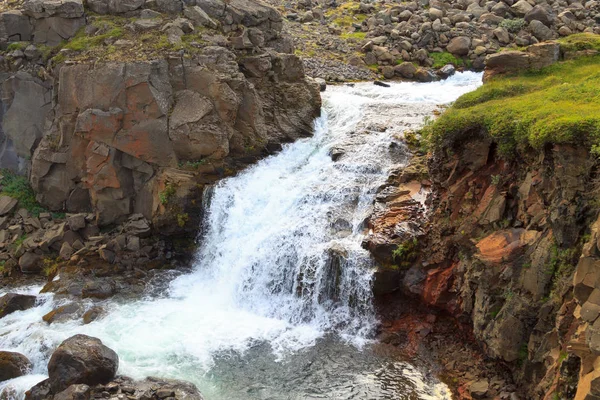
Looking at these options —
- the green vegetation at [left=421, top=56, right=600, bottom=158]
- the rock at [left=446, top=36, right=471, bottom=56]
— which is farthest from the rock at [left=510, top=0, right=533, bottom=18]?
the green vegetation at [left=421, top=56, right=600, bottom=158]

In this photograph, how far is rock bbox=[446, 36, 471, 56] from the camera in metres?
32.8

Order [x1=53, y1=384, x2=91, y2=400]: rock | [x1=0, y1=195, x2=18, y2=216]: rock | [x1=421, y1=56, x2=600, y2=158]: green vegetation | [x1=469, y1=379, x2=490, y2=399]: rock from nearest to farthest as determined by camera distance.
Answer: [x1=421, y1=56, x2=600, y2=158]: green vegetation < [x1=53, y1=384, x2=91, y2=400]: rock < [x1=469, y1=379, x2=490, y2=399]: rock < [x1=0, y1=195, x2=18, y2=216]: rock

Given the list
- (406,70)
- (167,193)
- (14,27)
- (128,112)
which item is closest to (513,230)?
(167,193)

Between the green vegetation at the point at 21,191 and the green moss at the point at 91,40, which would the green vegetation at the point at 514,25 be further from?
the green vegetation at the point at 21,191

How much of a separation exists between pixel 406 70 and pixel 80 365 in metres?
23.1

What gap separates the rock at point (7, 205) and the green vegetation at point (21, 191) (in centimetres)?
19

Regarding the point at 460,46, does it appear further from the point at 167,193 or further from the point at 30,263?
the point at 30,263

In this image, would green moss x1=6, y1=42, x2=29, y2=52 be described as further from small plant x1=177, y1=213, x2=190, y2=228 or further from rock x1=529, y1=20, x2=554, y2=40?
rock x1=529, y1=20, x2=554, y2=40

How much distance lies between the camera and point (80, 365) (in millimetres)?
14219

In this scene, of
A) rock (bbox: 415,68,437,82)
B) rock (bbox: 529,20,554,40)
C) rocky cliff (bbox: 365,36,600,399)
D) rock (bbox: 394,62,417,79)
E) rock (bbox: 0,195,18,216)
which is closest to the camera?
rocky cliff (bbox: 365,36,600,399)

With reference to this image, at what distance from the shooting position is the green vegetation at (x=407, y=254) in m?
17.1

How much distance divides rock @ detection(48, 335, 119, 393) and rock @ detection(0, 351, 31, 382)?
50.4 inches

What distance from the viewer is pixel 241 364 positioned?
50.9 ft

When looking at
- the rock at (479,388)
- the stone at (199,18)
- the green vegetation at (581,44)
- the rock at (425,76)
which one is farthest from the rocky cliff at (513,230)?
the rock at (425,76)
